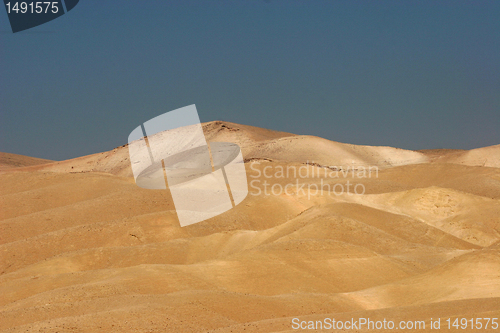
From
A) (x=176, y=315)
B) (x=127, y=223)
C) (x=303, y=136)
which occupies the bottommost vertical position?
(x=303, y=136)

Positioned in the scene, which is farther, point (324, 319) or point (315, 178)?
point (315, 178)

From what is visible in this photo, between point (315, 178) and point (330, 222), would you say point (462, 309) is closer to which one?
point (330, 222)

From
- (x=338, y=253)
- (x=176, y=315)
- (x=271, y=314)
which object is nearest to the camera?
(x=176, y=315)

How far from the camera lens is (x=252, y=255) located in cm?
1366

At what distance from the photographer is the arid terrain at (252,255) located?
913 centimetres

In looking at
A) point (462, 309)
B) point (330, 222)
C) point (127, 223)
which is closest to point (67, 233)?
point (127, 223)

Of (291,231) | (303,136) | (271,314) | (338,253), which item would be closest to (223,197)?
(291,231)

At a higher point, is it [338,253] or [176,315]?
[176,315]

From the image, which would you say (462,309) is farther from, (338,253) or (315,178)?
(315,178)

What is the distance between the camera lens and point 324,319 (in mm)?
8234

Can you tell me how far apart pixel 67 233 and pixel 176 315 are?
1265 centimetres

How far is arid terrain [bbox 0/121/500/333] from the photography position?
30.0 ft

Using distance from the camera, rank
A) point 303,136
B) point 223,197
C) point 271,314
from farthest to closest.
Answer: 1. point 303,136
2. point 223,197
3. point 271,314

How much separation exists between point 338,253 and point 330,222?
3.64 m
